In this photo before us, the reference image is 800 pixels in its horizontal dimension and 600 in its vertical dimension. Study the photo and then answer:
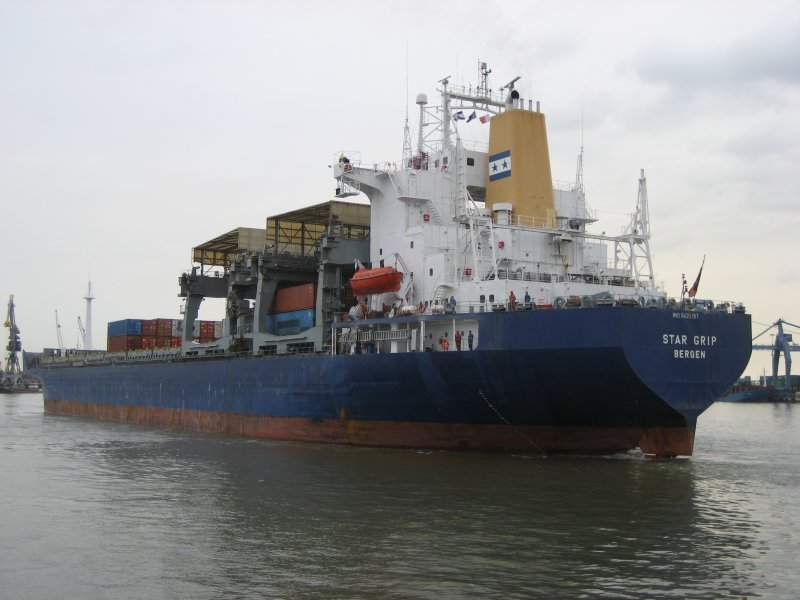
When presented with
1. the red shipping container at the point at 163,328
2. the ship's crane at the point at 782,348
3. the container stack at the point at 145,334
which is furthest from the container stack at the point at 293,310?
the ship's crane at the point at 782,348

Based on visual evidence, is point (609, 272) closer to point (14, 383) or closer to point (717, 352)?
point (717, 352)

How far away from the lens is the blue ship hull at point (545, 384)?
23.2 m

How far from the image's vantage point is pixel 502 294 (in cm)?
2702

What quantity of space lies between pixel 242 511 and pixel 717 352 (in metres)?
15.1

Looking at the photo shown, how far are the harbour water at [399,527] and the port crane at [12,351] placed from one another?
99.9m

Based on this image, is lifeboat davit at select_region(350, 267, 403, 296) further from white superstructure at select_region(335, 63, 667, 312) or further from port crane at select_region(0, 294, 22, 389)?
port crane at select_region(0, 294, 22, 389)

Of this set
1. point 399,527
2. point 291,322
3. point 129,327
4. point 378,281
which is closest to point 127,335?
point 129,327

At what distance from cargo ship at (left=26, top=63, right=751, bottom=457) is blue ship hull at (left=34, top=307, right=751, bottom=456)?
50 millimetres

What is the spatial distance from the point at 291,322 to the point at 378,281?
8.42 meters

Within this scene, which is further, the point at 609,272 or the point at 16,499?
the point at 609,272

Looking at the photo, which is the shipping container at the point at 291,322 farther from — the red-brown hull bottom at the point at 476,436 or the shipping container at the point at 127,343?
the shipping container at the point at 127,343

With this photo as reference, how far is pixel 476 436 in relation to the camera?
26281 millimetres

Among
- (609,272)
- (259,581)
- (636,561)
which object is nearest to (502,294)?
(609,272)

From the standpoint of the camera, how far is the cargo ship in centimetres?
2383
